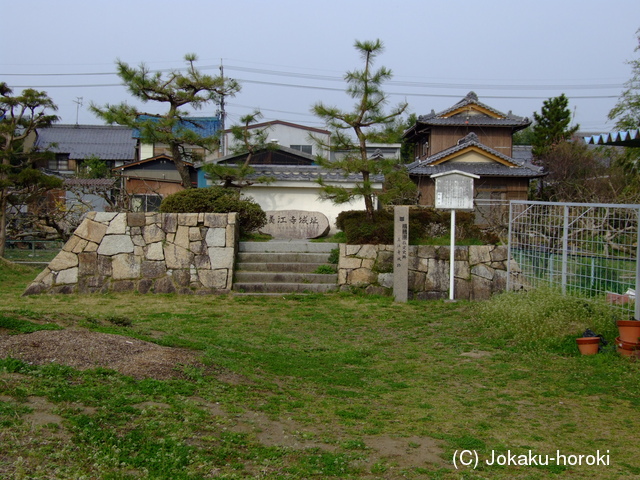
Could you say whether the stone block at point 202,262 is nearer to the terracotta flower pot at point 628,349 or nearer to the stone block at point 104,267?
the stone block at point 104,267

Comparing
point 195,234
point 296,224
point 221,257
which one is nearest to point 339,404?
point 221,257

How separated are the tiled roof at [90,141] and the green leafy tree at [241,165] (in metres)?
21.9

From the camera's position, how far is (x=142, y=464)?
141 inches

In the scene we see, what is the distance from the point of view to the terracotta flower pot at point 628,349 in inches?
273

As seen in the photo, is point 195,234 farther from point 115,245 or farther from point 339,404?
point 339,404

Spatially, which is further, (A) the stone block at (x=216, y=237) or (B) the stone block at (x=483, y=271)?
(A) the stone block at (x=216, y=237)

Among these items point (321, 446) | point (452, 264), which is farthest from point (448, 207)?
point (321, 446)

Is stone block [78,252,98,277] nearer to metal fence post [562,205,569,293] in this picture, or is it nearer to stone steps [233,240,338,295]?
stone steps [233,240,338,295]

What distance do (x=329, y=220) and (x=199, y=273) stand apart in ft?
22.3

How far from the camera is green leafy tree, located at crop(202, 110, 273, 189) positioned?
16.5 metres

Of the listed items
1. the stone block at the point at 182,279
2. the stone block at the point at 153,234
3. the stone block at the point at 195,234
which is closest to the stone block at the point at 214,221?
the stone block at the point at 195,234

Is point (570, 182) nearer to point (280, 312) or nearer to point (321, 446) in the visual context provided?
point (280, 312)

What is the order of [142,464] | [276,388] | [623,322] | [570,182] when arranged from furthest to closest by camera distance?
[570,182] < [623,322] < [276,388] < [142,464]

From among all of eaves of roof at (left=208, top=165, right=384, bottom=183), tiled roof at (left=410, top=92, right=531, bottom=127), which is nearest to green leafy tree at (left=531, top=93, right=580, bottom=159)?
tiled roof at (left=410, top=92, right=531, bottom=127)
